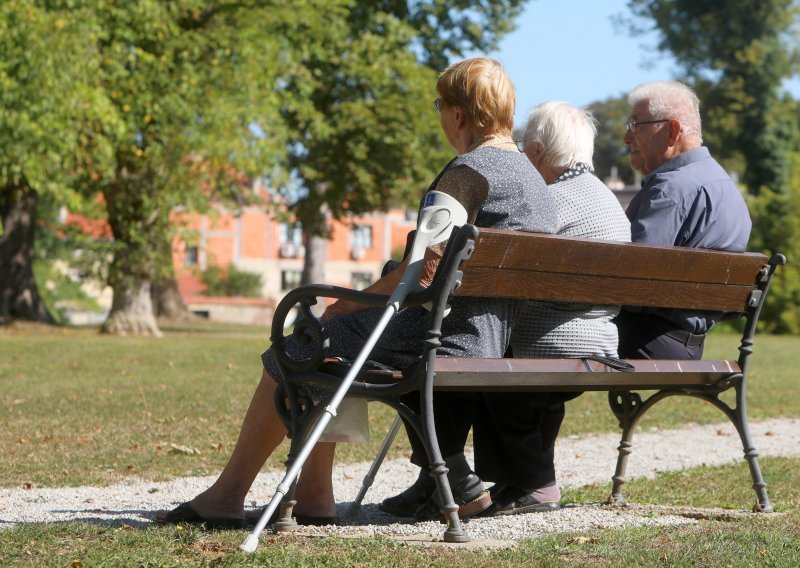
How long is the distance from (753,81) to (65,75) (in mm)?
36288

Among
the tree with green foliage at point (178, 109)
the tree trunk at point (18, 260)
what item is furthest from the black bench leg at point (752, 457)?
the tree trunk at point (18, 260)

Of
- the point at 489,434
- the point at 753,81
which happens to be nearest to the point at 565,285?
the point at 489,434

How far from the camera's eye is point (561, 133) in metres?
5.54

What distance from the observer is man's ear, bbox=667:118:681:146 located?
616cm

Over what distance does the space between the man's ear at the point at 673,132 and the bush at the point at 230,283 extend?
2410 inches

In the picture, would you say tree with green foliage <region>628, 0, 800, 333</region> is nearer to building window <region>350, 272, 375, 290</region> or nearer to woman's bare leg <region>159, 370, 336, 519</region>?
building window <region>350, 272, 375, 290</region>

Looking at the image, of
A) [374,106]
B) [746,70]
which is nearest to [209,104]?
[374,106]

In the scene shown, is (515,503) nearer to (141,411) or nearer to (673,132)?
(673,132)

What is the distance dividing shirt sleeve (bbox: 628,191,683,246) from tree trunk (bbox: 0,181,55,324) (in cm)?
2707

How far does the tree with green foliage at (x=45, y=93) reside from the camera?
20.0m

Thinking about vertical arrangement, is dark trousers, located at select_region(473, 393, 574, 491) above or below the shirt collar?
below

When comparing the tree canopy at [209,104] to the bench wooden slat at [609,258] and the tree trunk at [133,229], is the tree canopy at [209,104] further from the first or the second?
the bench wooden slat at [609,258]

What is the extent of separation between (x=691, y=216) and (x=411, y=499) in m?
1.76

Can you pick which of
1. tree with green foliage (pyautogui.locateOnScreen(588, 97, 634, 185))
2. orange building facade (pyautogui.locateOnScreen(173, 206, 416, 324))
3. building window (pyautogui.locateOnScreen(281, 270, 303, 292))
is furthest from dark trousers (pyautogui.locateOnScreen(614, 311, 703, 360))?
building window (pyautogui.locateOnScreen(281, 270, 303, 292))
